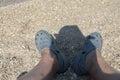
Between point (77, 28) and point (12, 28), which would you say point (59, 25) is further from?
point (12, 28)

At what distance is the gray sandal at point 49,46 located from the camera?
274 centimetres

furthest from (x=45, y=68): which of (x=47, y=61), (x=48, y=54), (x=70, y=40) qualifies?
(x=70, y=40)

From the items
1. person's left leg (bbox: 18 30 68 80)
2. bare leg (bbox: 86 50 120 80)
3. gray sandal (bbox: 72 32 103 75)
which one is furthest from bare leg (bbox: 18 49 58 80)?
bare leg (bbox: 86 50 120 80)

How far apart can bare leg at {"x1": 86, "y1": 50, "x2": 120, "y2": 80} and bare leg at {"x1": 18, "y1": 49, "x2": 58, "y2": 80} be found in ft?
0.97

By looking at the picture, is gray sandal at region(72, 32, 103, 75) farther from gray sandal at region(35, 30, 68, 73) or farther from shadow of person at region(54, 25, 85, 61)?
shadow of person at region(54, 25, 85, 61)

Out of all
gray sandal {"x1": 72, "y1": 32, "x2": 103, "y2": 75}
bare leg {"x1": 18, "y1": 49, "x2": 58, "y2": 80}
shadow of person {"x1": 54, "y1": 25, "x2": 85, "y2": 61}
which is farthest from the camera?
shadow of person {"x1": 54, "y1": 25, "x2": 85, "y2": 61}

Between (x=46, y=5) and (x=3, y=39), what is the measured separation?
2.67ft

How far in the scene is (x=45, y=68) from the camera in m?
2.57

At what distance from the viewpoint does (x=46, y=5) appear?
3.85 metres

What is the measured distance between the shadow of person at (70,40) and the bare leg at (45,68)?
0.31 m

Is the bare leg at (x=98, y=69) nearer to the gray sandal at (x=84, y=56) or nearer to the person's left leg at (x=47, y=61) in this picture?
the gray sandal at (x=84, y=56)

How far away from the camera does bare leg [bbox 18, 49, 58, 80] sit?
239 cm

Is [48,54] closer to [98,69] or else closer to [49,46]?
[49,46]

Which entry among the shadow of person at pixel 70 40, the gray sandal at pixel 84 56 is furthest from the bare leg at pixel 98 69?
the shadow of person at pixel 70 40
